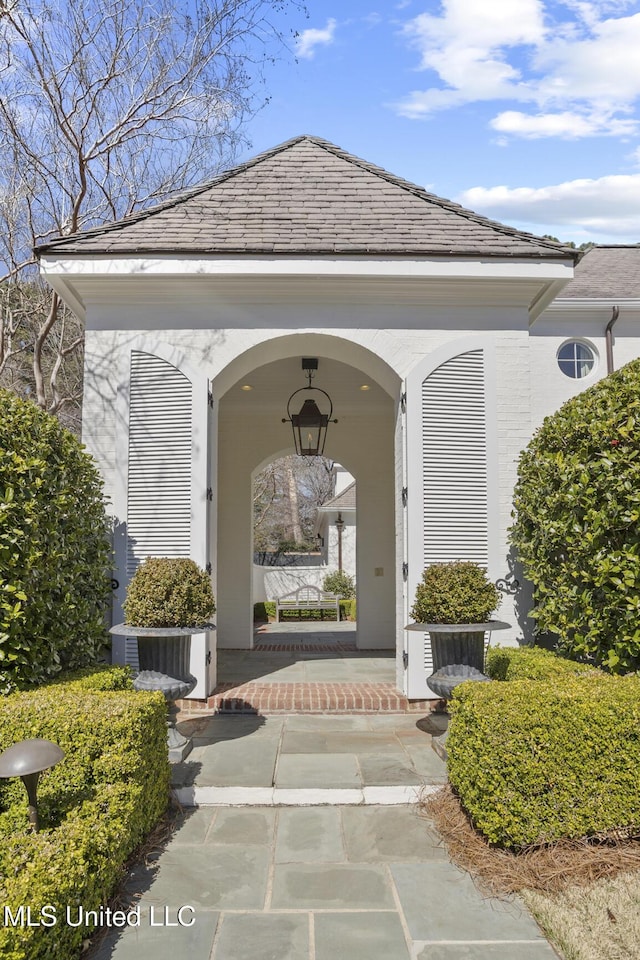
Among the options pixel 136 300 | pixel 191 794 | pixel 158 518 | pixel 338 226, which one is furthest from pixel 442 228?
pixel 191 794

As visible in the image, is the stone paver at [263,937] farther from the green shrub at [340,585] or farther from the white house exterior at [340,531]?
the white house exterior at [340,531]

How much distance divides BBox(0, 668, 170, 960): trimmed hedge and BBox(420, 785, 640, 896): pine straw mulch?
175cm

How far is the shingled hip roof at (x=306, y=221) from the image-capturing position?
6.46 m

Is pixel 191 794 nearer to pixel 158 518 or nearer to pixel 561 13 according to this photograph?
pixel 158 518

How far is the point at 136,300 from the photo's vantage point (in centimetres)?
669

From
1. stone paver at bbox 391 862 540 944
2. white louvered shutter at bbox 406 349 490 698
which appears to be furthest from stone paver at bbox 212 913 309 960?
white louvered shutter at bbox 406 349 490 698

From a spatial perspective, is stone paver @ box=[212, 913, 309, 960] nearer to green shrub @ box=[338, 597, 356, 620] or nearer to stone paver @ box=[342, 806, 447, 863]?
stone paver @ box=[342, 806, 447, 863]

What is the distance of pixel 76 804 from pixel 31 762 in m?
0.63

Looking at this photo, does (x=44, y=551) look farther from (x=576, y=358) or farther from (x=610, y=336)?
(x=610, y=336)

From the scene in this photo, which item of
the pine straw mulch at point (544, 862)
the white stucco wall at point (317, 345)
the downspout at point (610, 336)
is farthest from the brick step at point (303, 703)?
the downspout at point (610, 336)

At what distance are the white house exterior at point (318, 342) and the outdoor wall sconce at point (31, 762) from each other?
11.4 feet

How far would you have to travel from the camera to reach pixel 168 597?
4891 millimetres

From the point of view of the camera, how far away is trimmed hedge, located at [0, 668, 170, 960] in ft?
7.34

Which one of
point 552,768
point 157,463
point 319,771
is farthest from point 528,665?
point 157,463
